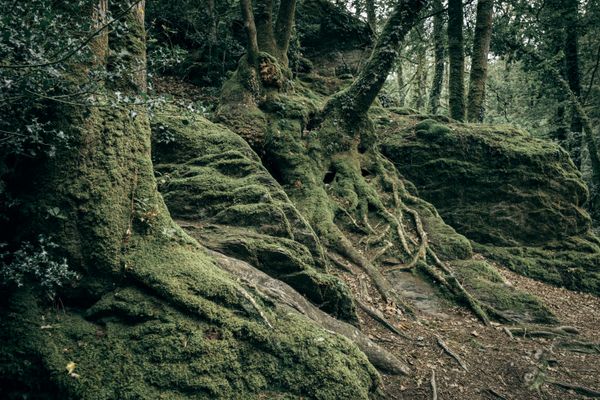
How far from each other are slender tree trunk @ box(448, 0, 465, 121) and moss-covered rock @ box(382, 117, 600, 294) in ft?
7.96

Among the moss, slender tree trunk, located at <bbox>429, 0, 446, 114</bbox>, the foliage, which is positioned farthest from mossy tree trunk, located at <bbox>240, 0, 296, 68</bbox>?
slender tree trunk, located at <bbox>429, 0, 446, 114</bbox>

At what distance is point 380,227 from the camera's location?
9.09m

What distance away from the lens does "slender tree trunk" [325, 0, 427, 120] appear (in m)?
9.80

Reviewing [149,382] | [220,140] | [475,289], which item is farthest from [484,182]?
[149,382]

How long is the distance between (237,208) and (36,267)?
3171 mm

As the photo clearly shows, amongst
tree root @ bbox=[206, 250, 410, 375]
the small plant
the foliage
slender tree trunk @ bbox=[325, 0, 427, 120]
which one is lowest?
tree root @ bbox=[206, 250, 410, 375]

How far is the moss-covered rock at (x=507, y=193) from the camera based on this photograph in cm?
1126

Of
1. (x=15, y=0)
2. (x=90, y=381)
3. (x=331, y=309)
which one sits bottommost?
(x=331, y=309)

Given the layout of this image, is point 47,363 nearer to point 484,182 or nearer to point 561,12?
point 484,182

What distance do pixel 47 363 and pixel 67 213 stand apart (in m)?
1.18

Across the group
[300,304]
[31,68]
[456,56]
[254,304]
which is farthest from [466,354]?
[456,56]

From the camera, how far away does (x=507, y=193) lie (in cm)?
1184

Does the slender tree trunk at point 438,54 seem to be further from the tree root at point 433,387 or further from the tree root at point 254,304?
the tree root at point 254,304

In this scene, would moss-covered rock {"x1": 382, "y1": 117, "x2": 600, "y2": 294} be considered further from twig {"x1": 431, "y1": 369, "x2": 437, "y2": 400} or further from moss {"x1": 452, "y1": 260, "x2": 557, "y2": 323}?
twig {"x1": 431, "y1": 369, "x2": 437, "y2": 400}
